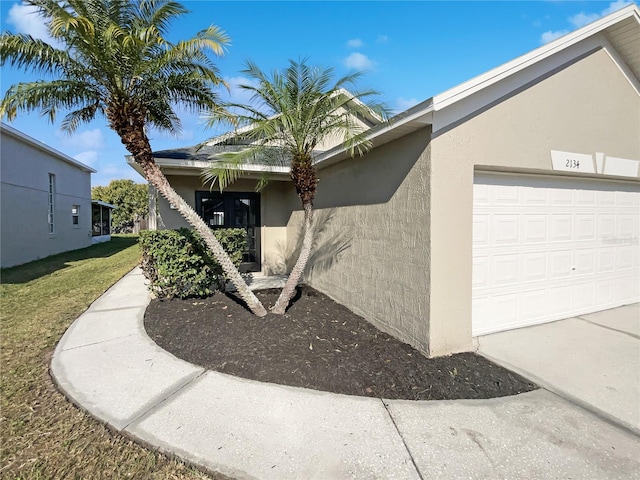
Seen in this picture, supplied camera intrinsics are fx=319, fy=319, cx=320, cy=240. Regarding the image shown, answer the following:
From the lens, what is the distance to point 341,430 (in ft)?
9.32

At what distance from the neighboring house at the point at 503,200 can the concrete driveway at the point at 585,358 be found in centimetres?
32

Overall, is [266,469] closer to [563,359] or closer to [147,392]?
[147,392]

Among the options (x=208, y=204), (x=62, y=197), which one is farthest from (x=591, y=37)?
(x=62, y=197)

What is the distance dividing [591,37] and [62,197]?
22.1 meters

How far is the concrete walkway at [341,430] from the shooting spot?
246 cm

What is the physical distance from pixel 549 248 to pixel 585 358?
190cm

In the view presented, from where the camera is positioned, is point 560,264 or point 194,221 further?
point 560,264

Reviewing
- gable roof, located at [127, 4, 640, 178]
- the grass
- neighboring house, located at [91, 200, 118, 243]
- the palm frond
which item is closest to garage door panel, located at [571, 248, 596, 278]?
gable roof, located at [127, 4, 640, 178]

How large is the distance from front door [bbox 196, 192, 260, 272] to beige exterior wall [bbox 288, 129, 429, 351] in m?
3.06

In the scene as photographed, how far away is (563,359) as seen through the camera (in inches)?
167

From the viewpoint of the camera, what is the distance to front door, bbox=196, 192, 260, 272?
9.11m

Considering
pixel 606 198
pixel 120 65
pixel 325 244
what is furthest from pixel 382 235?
pixel 120 65

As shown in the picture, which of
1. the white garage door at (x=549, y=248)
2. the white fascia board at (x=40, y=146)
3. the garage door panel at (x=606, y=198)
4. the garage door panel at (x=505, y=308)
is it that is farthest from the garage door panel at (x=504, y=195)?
the white fascia board at (x=40, y=146)

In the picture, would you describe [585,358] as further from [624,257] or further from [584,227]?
[624,257]
